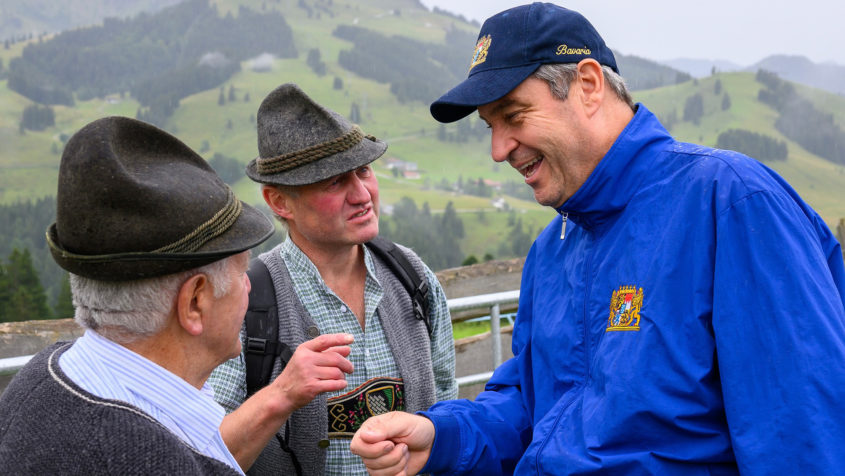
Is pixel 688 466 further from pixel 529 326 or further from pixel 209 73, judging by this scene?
pixel 209 73

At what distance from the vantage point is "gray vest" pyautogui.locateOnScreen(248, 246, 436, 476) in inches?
97.1

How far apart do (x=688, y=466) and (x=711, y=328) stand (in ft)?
1.09

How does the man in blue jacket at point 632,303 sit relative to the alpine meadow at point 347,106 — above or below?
above

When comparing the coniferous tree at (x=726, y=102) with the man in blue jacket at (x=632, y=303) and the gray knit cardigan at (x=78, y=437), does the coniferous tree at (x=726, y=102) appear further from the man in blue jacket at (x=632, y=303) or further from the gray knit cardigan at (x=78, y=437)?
the gray knit cardigan at (x=78, y=437)

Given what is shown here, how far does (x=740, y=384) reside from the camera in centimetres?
149

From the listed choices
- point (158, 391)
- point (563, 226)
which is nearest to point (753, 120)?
point (563, 226)

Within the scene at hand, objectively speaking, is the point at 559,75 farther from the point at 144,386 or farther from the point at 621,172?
the point at 144,386

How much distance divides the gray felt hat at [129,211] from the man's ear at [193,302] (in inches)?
2.3

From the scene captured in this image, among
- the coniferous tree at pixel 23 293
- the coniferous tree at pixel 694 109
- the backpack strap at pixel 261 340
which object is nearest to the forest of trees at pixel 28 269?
the coniferous tree at pixel 23 293

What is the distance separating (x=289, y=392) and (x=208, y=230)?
2.60ft

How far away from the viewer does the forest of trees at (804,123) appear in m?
68.4

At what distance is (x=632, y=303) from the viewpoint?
1703 millimetres

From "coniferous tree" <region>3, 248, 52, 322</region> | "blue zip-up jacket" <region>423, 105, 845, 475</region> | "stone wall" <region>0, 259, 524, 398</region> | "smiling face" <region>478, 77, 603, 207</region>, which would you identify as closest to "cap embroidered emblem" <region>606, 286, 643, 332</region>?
"blue zip-up jacket" <region>423, 105, 845, 475</region>

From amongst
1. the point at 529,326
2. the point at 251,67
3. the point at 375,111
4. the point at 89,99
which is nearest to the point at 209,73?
the point at 251,67
